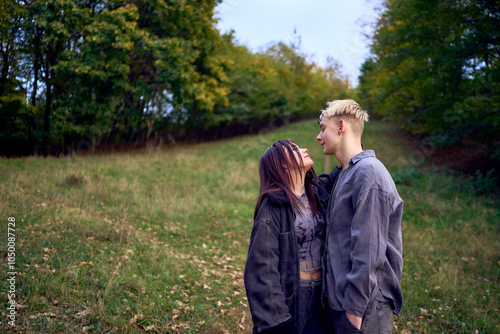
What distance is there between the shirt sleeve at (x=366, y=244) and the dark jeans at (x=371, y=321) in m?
0.09

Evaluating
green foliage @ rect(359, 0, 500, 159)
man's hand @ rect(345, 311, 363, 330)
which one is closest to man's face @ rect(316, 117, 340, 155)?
man's hand @ rect(345, 311, 363, 330)

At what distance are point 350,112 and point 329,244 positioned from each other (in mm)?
944

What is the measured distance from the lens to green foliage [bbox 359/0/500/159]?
1042 cm

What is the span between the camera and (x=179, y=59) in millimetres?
15547

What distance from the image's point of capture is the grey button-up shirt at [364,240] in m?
1.88

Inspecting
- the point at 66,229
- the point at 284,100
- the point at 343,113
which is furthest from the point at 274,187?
the point at 284,100

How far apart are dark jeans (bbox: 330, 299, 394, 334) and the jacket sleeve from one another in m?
0.33

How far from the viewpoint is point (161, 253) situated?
6.29 metres

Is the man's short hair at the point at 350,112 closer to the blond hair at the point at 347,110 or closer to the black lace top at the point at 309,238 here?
the blond hair at the point at 347,110

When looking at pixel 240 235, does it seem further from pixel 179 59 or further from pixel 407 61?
pixel 407 61

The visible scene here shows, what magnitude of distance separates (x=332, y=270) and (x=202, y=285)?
3.95 meters

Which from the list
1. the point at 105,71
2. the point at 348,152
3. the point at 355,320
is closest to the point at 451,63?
the point at 348,152

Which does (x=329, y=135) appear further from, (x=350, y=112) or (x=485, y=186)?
(x=485, y=186)

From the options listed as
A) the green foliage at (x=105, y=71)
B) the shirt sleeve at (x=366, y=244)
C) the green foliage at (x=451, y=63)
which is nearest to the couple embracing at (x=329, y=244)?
the shirt sleeve at (x=366, y=244)
